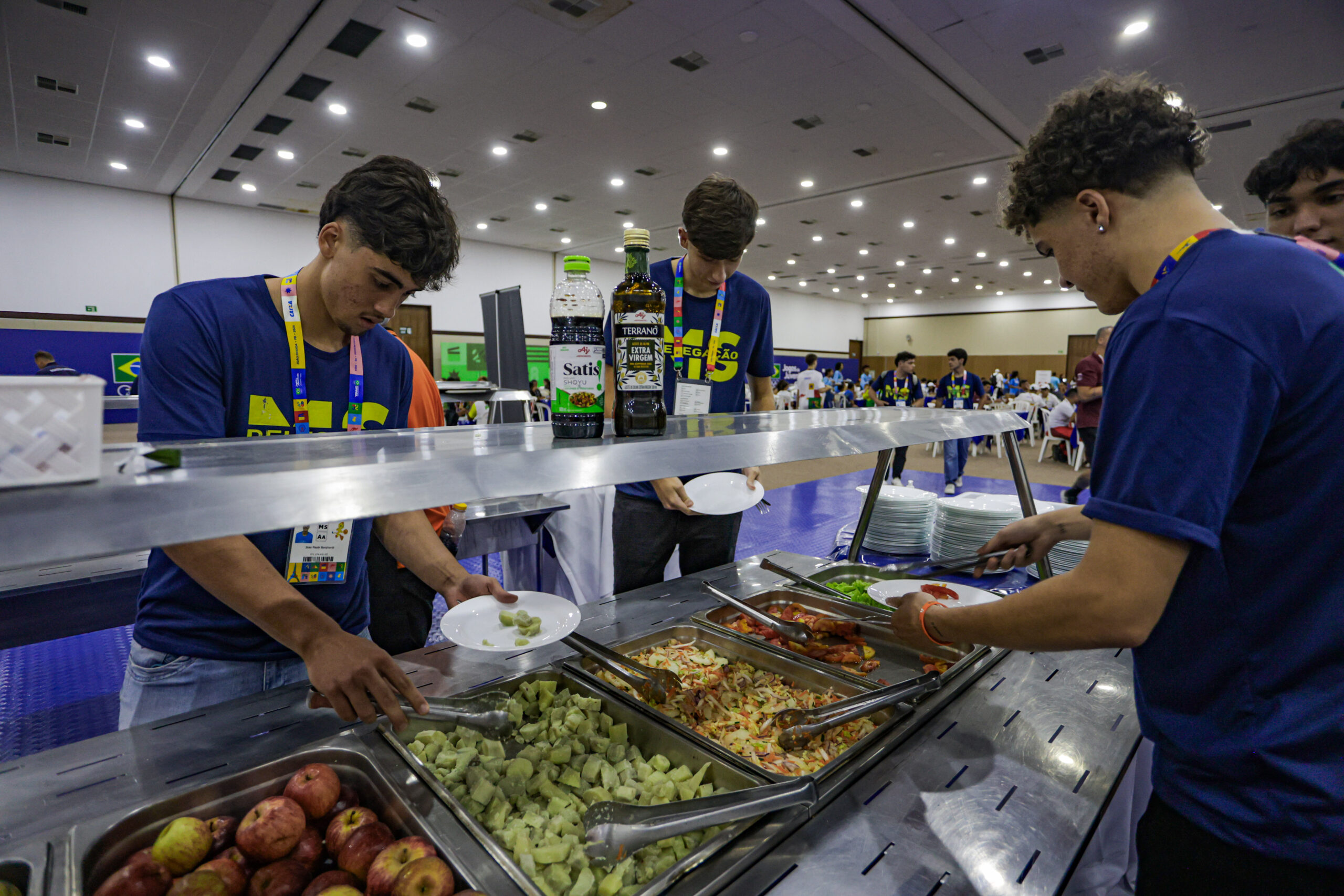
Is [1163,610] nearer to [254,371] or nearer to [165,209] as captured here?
Answer: [254,371]

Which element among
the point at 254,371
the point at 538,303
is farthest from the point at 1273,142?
the point at 538,303

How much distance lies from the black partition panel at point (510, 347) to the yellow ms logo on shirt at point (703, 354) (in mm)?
4291

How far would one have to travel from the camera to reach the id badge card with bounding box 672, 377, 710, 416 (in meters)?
1.77

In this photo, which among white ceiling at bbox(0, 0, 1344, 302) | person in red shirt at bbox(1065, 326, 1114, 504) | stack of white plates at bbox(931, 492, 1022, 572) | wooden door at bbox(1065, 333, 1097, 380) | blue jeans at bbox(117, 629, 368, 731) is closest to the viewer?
blue jeans at bbox(117, 629, 368, 731)

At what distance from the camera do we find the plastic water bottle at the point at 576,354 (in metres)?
0.81

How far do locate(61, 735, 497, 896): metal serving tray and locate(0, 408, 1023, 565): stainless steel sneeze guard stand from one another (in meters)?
0.49

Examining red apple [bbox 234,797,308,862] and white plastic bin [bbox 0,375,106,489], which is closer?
white plastic bin [bbox 0,375,106,489]

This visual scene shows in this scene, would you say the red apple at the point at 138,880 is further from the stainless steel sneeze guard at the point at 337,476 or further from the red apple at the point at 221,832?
the stainless steel sneeze guard at the point at 337,476

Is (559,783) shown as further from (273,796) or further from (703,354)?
(703,354)

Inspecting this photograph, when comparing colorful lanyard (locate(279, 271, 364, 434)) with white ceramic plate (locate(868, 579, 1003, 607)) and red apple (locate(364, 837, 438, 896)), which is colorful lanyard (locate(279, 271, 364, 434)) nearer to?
red apple (locate(364, 837, 438, 896))

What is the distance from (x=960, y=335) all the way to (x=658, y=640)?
26343mm

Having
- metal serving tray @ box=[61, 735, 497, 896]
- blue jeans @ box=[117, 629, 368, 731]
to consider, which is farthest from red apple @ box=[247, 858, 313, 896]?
blue jeans @ box=[117, 629, 368, 731]

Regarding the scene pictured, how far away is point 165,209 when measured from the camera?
34.7ft

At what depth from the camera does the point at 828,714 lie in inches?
43.7
